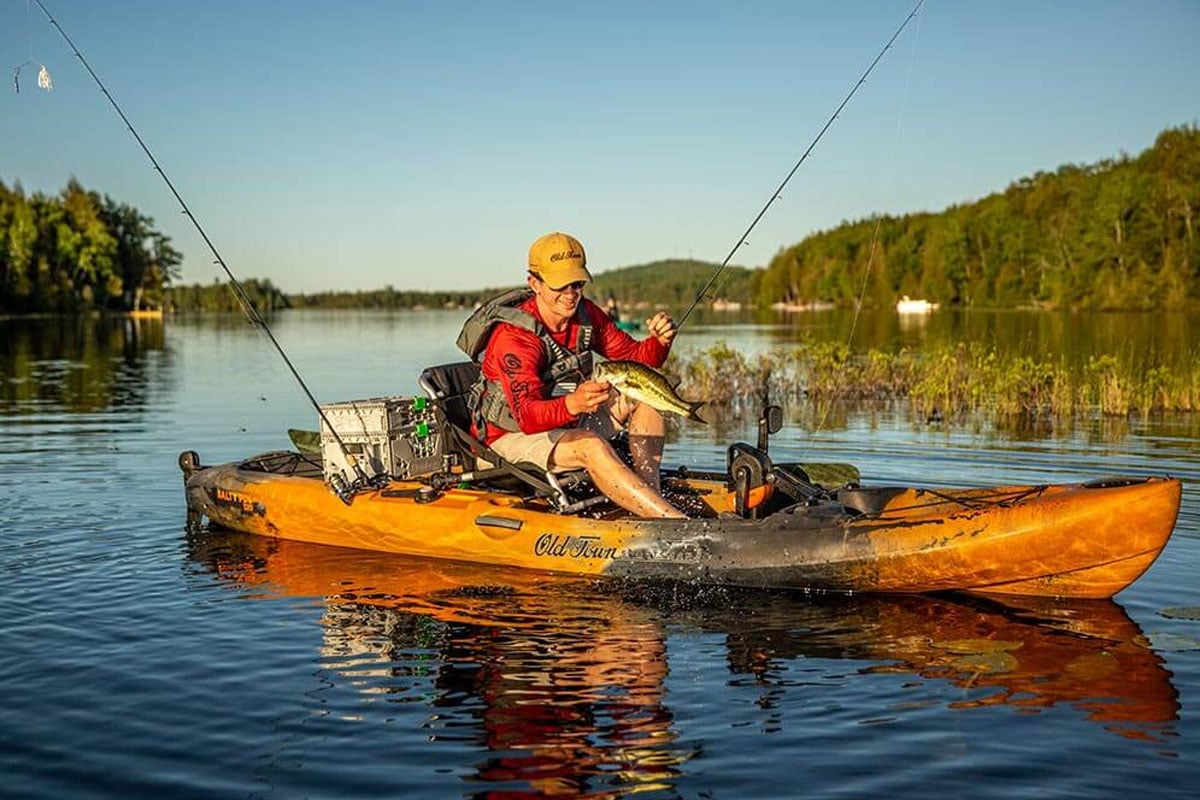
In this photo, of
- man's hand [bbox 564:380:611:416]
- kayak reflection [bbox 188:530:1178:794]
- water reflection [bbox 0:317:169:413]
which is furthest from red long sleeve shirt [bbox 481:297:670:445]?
water reflection [bbox 0:317:169:413]

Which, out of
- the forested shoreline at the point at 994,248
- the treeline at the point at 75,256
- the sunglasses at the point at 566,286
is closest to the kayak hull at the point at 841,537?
the sunglasses at the point at 566,286

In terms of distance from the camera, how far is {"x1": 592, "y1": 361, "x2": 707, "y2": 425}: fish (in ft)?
23.7

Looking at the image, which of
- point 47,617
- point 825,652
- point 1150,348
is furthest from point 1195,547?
point 1150,348

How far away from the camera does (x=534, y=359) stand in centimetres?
809

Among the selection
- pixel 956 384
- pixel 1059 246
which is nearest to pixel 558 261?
pixel 956 384

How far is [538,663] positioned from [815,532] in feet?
7.60

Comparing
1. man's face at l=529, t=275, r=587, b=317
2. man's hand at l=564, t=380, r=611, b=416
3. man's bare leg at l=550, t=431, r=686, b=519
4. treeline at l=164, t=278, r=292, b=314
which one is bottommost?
man's bare leg at l=550, t=431, r=686, b=519

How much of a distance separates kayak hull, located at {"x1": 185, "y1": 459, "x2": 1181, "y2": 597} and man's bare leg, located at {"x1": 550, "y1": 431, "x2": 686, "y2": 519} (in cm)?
13

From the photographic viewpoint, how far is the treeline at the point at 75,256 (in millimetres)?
85688

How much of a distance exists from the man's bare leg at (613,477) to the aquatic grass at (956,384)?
27.7 ft

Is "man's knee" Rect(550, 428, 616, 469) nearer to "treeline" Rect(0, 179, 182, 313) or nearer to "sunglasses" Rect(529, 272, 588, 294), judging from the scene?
"sunglasses" Rect(529, 272, 588, 294)

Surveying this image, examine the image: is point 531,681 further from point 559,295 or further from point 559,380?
point 559,295

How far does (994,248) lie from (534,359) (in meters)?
103

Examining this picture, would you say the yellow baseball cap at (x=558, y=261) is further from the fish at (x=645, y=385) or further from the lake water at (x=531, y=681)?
the lake water at (x=531, y=681)
